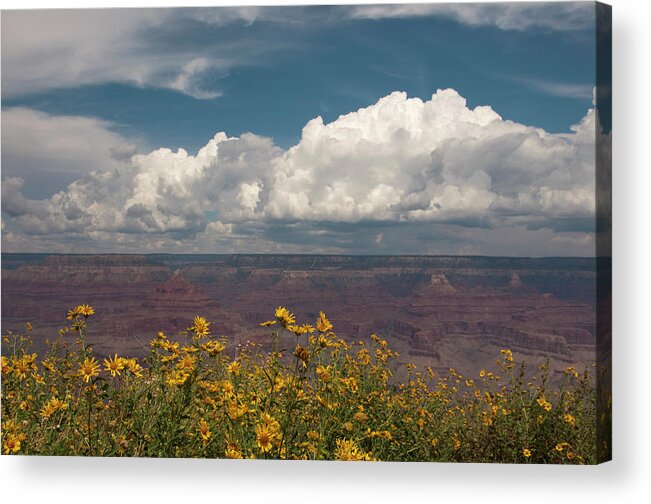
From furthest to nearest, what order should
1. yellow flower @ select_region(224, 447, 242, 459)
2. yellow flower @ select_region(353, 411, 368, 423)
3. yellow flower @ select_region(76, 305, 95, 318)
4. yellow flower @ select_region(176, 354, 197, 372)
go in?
yellow flower @ select_region(76, 305, 95, 318), yellow flower @ select_region(224, 447, 242, 459), yellow flower @ select_region(176, 354, 197, 372), yellow flower @ select_region(353, 411, 368, 423)

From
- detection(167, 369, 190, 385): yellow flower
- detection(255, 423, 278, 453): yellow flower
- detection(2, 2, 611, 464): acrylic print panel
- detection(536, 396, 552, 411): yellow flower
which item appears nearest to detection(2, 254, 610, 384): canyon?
detection(2, 2, 611, 464): acrylic print panel

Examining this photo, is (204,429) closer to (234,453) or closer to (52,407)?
(234,453)

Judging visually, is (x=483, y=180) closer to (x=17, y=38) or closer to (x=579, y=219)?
(x=579, y=219)

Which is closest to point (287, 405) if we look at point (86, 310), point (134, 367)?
point (134, 367)

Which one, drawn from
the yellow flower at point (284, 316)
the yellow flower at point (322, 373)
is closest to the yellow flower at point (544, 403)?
the yellow flower at point (322, 373)

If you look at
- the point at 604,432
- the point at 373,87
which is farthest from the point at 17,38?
the point at 604,432

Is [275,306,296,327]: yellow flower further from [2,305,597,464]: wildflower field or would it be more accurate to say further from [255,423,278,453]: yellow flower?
[255,423,278,453]: yellow flower
